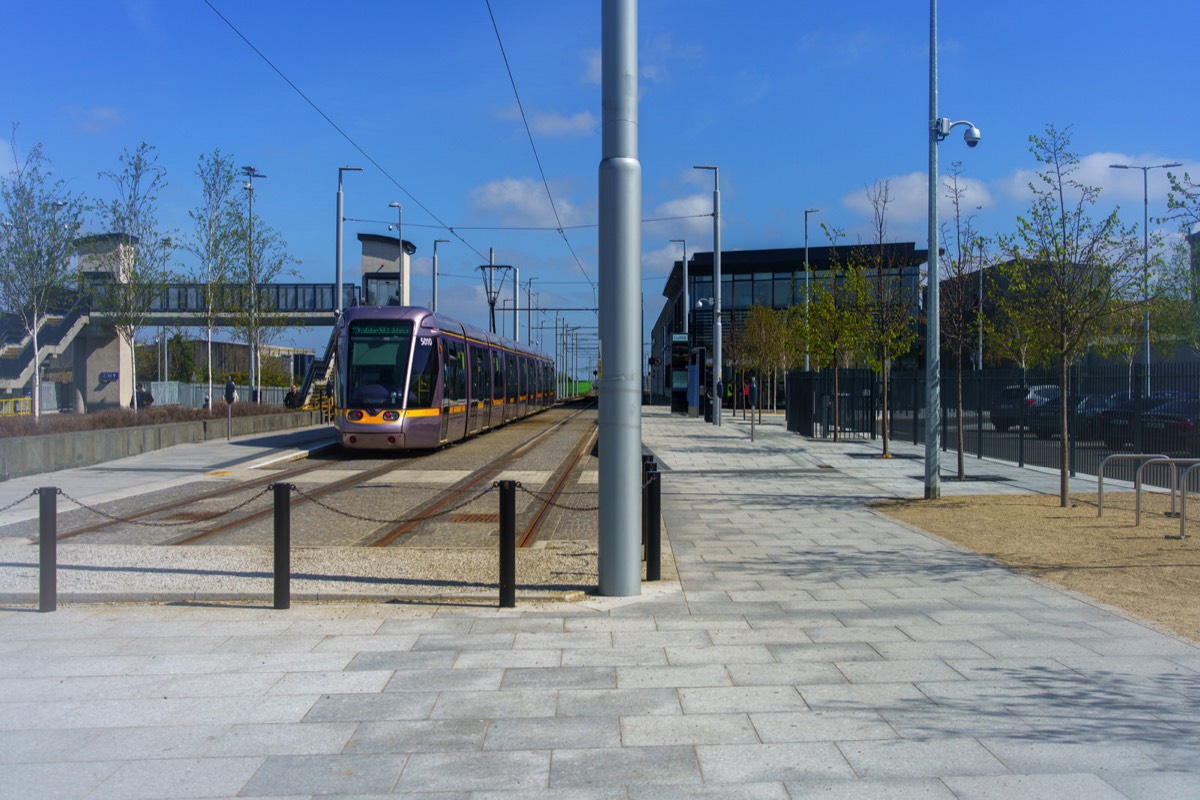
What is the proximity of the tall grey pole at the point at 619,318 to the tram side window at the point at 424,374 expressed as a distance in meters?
13.3

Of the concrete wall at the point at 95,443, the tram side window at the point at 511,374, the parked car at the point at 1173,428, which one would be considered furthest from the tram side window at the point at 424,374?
the parked car at the point at 1173,428

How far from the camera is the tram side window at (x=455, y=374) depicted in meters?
22.4

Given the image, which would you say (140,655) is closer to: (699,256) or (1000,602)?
(1000,602)

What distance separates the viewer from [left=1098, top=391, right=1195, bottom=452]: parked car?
16.7 m

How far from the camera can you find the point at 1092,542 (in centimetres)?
1055

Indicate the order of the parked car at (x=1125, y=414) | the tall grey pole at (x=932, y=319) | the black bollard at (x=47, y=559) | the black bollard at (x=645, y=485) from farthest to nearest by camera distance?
the parked car at (x=1125, y=414) → the tall grey pole at (x=932, y=319) → the black bollard at (x=645, y=485) → the black bollard at (x=47, y=559)

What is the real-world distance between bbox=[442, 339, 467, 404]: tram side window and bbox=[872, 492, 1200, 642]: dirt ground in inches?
441

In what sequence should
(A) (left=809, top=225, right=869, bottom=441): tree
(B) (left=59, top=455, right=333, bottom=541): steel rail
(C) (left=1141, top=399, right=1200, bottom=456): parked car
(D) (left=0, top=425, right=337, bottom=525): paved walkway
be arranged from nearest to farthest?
(B) (left=59, top=455, right=333, bottom=541): steel rail, (D) (left=0, top=425, right=337, bottom=525): paved walkway, (C) (left=1141, top=399, right=1200, bottom=456): parked car, (A) (left=809, top=225, right=869, bottom=441): tree

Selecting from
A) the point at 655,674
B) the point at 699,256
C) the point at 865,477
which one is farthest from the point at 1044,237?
the point at 699,256

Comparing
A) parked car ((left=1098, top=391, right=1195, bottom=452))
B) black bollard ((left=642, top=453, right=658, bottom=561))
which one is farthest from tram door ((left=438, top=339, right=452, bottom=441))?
parked car ((left=1098, top=391, right=1195, bottom=452))

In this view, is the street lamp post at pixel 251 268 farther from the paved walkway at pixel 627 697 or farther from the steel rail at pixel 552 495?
the paved walkway at pixel 627 697

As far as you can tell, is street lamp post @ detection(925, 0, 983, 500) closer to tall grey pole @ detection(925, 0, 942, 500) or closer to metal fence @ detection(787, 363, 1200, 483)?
tall grey pole @ detection(925, 0, 942, 500)

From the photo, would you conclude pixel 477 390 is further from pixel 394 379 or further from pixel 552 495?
pixel 552 495

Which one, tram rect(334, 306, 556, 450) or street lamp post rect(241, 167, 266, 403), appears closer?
tram rect(334, 306, 556, 450)
